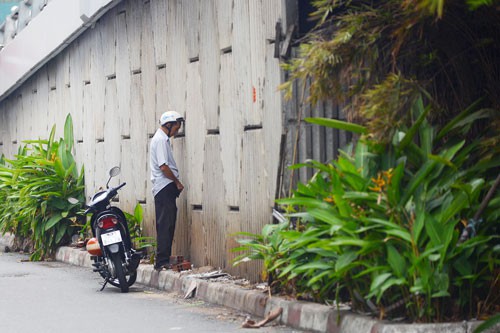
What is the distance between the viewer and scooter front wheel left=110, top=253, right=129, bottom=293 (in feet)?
38.7

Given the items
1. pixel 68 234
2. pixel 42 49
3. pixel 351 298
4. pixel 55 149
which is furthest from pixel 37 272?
pixel 351 298

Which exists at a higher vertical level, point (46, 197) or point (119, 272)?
point (46, 197)

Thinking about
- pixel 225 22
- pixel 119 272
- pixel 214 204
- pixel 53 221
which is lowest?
pixel 119 272

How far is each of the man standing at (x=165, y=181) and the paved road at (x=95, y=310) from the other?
0.68 meters

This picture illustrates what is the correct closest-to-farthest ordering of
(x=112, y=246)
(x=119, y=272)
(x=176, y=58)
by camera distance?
1. (x=119, y=272)
2. (x=112, y=246)
3. (x=176, y=58)

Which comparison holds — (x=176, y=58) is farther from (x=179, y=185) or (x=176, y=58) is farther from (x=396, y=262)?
(x=396, y=262)

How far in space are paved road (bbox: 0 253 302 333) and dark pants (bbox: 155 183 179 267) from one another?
1.95 feet

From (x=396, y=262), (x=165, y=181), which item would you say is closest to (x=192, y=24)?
(x=165, y=181)

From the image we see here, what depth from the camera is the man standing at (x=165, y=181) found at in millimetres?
12125

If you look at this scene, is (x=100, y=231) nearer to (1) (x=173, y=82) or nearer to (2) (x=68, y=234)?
(1) (x=173, y=82)

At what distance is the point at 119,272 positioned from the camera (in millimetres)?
11820

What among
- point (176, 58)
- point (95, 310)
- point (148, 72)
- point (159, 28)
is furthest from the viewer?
point (148, 72)

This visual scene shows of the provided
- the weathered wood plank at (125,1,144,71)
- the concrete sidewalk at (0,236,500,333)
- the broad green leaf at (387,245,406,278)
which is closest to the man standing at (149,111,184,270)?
the concrete sidewalk at (0,236,500,333)

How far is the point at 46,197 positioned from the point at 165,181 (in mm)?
4766
